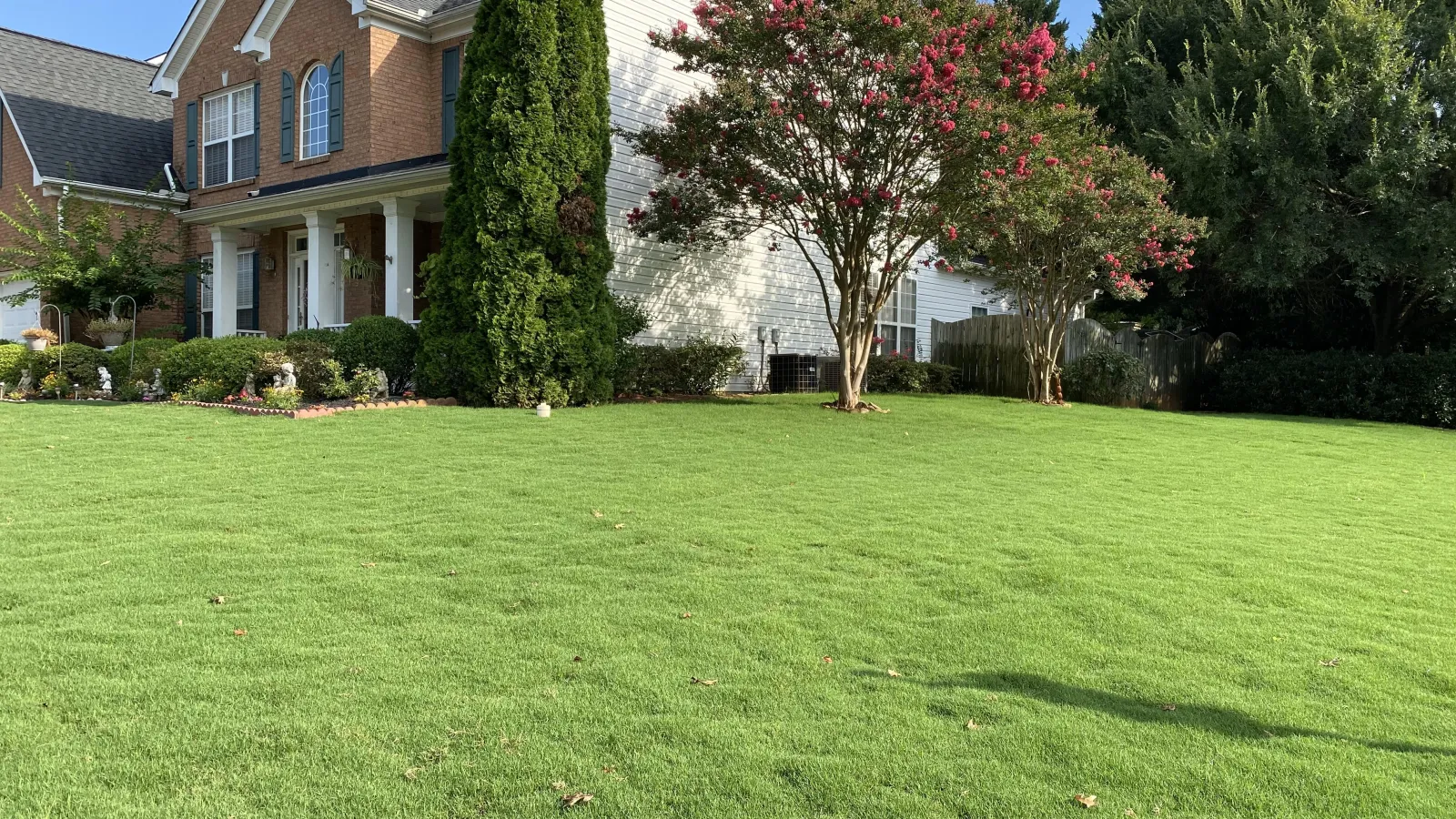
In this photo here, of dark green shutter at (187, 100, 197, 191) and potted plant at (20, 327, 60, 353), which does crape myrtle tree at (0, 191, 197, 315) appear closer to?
potted plant at (20, 327, 60, 353)

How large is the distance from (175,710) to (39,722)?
0.40 metres

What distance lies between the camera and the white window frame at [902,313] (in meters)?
22.8

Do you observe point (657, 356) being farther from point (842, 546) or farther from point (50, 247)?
point (50, 247)

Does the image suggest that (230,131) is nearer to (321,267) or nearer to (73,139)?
(73,139)

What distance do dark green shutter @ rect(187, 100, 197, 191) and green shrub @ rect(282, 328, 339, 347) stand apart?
353 inches

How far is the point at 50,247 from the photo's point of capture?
17.7 metres

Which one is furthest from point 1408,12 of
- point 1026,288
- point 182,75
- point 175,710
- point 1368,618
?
point 182,75

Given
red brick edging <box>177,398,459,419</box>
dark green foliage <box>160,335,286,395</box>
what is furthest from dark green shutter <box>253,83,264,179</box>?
red brick edging <box>177,398,459,419</box>

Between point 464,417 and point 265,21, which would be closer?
point 464,417

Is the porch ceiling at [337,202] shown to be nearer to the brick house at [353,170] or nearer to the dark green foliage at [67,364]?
the brick house at [353,170]

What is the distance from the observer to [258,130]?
1958 centimetres

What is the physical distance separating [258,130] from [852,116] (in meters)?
13.1

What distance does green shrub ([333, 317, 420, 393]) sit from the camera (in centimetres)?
1330

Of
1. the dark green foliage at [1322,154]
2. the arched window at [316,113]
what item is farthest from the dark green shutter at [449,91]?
the dark green foliage at [1322,154]
